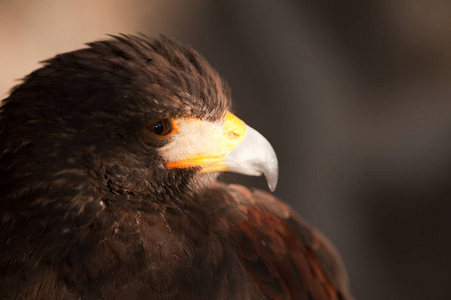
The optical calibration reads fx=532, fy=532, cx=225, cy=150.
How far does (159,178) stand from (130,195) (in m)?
0.11

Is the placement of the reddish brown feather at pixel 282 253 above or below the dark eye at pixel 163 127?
below

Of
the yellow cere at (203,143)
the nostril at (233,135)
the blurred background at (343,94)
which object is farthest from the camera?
the blurred background at (343,94)

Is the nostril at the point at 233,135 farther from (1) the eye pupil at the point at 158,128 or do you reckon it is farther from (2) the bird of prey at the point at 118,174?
(1) the eye pupil at the point at 158,128

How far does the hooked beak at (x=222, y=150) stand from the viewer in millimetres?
1704

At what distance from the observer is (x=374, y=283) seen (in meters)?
3.74

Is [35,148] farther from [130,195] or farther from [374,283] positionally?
[374,283]

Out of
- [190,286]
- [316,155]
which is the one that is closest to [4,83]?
[316,155]

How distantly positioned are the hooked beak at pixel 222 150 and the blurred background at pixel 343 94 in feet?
5.55

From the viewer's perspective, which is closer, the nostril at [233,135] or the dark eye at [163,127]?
the dark eye at [163,127]

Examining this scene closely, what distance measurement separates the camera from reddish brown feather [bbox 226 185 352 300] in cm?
186

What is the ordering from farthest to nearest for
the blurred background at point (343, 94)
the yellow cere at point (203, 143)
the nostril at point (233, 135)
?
the blurred background at point (343, 94) < the nostril at point (233, 135) < the yellow cere at point (203, 143)

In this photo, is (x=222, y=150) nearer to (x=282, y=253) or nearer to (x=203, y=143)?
(x=203, y=143)

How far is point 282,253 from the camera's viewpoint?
6.58ft

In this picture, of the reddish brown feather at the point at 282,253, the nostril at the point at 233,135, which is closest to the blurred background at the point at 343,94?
the reddish brown feather at the point at 282,253
